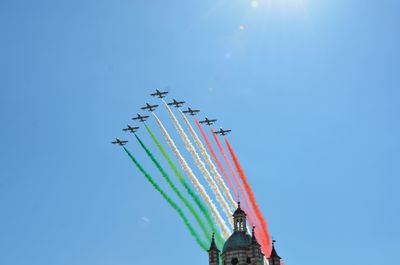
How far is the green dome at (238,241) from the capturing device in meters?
125

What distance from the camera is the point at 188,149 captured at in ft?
518

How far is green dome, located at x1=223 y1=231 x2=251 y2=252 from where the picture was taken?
125250 millimetres

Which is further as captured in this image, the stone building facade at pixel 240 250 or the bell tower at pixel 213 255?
the bell tower at pixel 213 255

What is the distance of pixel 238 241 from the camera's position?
126 meters

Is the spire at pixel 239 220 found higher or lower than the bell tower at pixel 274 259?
higher

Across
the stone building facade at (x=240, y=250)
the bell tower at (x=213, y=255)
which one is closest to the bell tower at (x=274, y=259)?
the stone building facade at (x=240, y=250)

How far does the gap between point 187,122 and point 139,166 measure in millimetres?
18598

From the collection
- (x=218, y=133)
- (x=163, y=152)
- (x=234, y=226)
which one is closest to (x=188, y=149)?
(x=163, y=152)

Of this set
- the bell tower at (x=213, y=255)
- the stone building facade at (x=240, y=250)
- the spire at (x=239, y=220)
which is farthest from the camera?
the spire at (x=239, y=220)

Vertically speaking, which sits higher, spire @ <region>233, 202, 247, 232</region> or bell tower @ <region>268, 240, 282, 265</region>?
spire @ <region>233, 202, 247, 232</region>

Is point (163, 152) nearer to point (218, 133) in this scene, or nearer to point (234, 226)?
point (218, 133)

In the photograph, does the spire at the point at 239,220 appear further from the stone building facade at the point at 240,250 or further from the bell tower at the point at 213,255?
the bell tower at the point at 213,255

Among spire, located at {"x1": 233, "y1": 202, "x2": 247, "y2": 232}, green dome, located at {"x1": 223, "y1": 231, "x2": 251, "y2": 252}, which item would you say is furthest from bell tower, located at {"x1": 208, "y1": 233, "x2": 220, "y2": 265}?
spire, located at {"x1": 233, "y1": 202, "x2": 247, "y2": 232}

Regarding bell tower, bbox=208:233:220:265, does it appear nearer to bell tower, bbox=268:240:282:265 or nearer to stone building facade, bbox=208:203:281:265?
stone building facade, bbox=208:203:281:265
